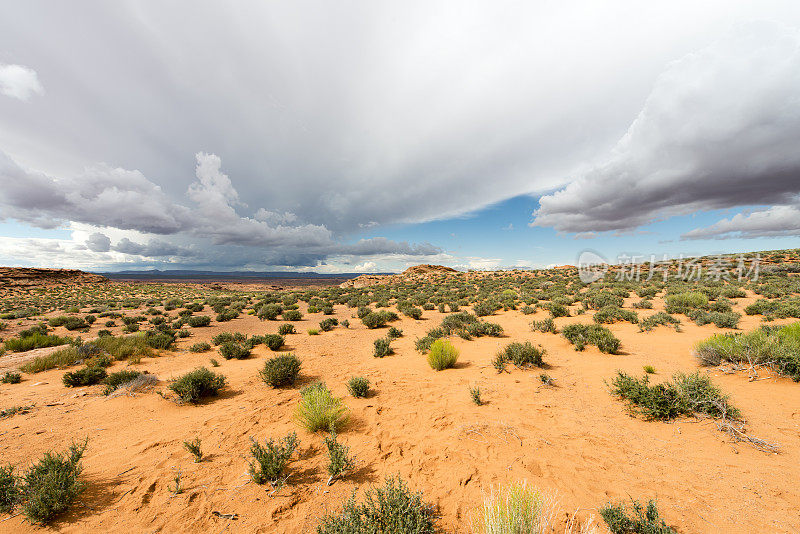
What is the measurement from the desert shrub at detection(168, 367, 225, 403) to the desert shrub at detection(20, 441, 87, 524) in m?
2.71

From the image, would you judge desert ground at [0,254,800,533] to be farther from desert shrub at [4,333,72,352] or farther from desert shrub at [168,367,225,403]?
desert shrub at [4,333,72,352]

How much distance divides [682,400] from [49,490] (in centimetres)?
978

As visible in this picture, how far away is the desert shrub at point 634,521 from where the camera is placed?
9.34 ft

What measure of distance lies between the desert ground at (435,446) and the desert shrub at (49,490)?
0.11 meters

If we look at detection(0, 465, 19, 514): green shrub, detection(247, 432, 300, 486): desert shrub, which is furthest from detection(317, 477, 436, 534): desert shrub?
detection(0, 465, 19, 514): green shrub

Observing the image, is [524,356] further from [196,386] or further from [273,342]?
[273,342]

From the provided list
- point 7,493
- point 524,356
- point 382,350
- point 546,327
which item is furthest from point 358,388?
point 546,327

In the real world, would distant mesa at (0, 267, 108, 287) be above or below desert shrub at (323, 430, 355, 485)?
above

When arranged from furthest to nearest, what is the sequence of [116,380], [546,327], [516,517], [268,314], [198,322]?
[268,314] → [198,322] → [546,327] → [116,380] → [516,517]

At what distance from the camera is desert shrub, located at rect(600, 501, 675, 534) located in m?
2.85

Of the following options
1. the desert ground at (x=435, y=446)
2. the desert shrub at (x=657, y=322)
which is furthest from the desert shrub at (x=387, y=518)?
the desert shrub at (x=657, y=322)

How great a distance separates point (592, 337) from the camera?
9867 mm

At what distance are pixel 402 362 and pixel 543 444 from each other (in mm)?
5392

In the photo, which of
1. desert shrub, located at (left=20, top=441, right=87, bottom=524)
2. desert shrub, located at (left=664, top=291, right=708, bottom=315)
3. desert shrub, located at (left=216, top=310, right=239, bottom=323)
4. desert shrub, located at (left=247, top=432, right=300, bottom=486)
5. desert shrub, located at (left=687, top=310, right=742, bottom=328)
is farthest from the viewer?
desert shrub, located at (left=216, top=310, right=239, bottom=323)
